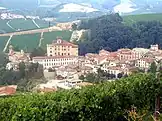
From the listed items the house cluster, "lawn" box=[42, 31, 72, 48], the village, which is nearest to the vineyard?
the village

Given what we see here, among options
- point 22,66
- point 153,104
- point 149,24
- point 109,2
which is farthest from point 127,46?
point 109,2

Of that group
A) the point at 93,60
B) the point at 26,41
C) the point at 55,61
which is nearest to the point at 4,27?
the point at 26,41

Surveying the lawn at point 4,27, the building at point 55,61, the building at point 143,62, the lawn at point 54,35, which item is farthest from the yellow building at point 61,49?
the lawn at point 4,27

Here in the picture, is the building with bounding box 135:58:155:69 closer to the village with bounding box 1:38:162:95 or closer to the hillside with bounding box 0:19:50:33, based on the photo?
the village with bounding box 1:38:162:95

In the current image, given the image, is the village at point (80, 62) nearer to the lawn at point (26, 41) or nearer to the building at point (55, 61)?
the building at point (55, 61)

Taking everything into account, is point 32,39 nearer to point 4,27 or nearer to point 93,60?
point 4,27

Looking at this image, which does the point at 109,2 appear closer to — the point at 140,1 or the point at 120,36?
the point at 140,1
